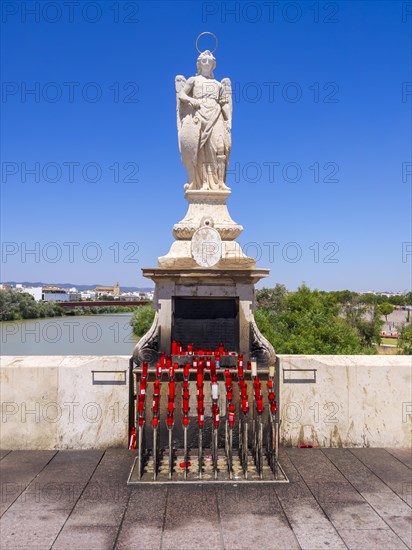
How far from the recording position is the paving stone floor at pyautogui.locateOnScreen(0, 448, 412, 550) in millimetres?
4125

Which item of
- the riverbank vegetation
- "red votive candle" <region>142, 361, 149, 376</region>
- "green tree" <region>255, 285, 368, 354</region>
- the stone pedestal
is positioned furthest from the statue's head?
the riverbank vegetation

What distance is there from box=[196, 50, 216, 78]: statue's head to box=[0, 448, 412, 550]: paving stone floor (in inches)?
243

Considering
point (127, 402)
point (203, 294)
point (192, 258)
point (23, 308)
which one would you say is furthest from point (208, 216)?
point (23, 308)

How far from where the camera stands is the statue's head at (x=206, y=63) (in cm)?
824

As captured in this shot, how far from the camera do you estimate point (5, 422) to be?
6512mm

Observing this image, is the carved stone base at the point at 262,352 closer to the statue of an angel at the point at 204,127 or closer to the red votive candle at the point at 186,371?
the red votive candle at the point at 186,371

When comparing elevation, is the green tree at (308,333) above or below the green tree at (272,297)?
below

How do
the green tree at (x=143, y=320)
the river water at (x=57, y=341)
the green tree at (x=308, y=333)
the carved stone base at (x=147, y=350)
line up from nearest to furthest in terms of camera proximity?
the carved stone base at (x=147, y=350), the green tree at (x=308, y=333), the river water at (x=57, y=341), the green tree at (x=143, y=320)

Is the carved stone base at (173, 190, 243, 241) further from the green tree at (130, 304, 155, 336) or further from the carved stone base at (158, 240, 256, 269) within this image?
the green tree at (130, 304, 155, 336)

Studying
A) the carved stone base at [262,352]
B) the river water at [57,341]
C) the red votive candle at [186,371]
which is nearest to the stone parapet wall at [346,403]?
the carved stone base at [262,352]

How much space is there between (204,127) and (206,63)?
117 cm

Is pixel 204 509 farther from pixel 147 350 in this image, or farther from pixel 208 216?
pixel 208 216

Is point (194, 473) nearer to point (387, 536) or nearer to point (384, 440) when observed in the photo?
point (387, 536)

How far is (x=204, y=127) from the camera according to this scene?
799cm
